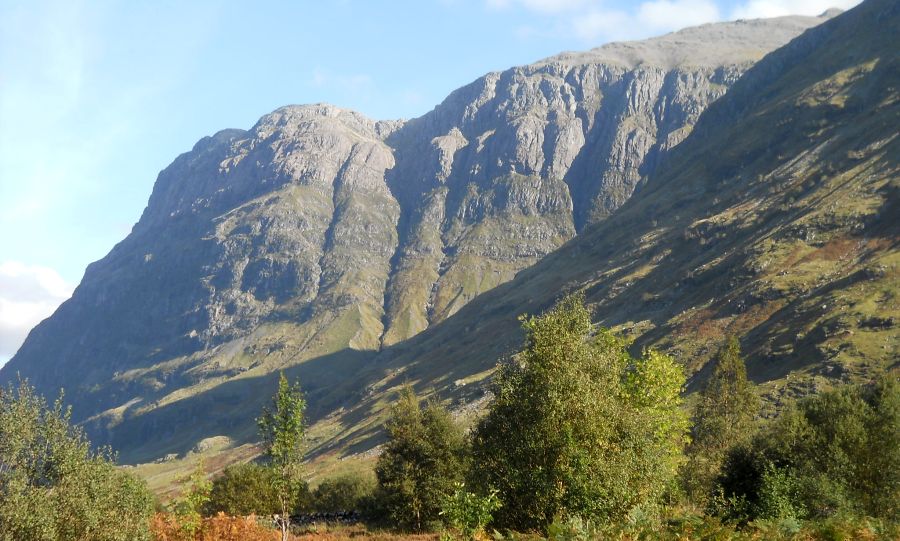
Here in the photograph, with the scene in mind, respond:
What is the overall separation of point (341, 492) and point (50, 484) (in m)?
75.2

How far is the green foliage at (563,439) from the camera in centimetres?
2756

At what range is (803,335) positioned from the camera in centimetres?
14512

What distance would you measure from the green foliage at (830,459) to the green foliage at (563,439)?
1606 centimetres

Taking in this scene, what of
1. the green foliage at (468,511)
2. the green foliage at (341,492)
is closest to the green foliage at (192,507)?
the green foliage at (468,511)

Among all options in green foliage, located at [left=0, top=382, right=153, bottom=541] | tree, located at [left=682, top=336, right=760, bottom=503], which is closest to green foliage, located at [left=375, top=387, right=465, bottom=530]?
green foliage, located at [left=0, top=382, right=153, bottom=541]

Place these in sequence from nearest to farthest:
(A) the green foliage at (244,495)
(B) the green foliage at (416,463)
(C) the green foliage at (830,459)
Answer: (C) the green foliage at (830,459)
(B) the green foliage at (416,463)
(A) the green foliage at (244,495)

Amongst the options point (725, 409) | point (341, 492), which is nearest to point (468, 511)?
point (725, 409)

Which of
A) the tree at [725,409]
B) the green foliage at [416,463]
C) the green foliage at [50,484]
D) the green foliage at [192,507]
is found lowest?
the tree at [725,409]

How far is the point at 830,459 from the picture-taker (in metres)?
46.5

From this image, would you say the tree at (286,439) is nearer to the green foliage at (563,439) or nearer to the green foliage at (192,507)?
the green foliage at (192,507)

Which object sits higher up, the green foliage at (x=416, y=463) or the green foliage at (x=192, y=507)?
the green foliage at (x=192, y=507)

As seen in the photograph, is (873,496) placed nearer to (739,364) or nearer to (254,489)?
(739,364)

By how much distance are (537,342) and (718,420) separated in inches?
2171

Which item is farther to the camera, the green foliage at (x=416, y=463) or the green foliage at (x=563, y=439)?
the green foliage at (x=416, y=463)
